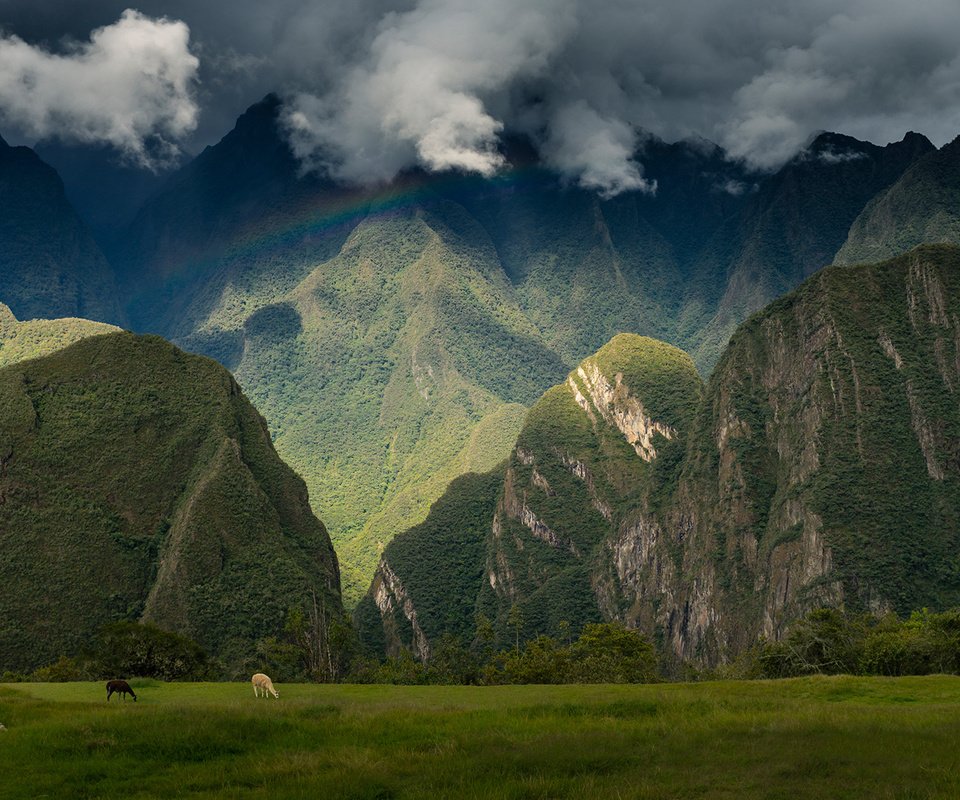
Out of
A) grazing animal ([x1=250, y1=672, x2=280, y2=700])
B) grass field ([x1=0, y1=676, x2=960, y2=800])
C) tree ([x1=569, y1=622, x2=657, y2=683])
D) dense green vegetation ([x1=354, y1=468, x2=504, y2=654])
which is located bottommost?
tree ([x1=569, y1=622, x2=657, y2=683])

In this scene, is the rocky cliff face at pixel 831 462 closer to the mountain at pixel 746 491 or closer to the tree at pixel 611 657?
the mountain at pixel 746 491

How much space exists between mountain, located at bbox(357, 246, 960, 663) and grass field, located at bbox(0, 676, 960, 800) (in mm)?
A: 83816

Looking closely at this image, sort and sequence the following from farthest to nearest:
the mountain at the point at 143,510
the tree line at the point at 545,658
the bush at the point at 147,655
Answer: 1. the mountain at the point at 143,510
2. the bush at the point at 147,655
3. the tree line at the point at 545,658

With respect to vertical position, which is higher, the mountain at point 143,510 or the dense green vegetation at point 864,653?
the mountain at point 143,510

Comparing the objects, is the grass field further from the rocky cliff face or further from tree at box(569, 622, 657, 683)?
the rocky cliff face

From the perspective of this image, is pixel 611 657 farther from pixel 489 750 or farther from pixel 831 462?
pixel 489 750

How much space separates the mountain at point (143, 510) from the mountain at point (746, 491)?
4971 cm

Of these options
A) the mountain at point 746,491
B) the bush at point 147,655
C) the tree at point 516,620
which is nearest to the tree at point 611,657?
the bush at point 147,655

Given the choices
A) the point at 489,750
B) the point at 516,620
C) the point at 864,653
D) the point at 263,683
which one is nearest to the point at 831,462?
the point at 516,620

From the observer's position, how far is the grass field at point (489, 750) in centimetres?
1373

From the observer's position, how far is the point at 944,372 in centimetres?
10950

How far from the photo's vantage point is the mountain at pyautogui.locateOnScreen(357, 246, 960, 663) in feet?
335

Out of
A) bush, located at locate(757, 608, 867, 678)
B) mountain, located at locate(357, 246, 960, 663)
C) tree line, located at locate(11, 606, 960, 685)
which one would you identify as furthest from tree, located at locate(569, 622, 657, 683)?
mountain, located at locate(357, 246, 960, 663)

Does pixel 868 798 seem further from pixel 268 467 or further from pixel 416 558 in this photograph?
pixel 416 558
